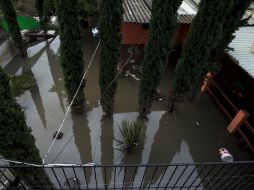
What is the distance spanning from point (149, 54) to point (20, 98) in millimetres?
6407

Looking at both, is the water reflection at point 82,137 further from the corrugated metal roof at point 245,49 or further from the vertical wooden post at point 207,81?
the corrugated metal roof at point 245,49

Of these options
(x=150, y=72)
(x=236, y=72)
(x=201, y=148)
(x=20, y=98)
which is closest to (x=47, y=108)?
(x=20, y=98)

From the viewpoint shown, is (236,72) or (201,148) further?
(236,72)

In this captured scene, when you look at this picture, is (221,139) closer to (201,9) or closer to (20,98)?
(201,9)

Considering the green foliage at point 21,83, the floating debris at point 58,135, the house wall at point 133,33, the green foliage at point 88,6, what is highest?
the green foliage at point 88,6

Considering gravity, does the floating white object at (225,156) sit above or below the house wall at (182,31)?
below

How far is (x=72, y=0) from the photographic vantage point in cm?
724

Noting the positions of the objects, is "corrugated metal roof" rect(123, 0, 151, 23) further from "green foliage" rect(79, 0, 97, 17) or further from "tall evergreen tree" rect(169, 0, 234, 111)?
"tall evergreen tree" rect(169, 0, 234, 111)

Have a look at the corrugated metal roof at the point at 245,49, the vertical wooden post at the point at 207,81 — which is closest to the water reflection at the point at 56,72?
the vertical wooden post at the point at 207,81

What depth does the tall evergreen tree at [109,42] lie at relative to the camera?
7271 millimetres

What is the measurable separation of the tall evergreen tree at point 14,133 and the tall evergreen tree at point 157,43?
459 centimetres

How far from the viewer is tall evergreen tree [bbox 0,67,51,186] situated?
5.32m

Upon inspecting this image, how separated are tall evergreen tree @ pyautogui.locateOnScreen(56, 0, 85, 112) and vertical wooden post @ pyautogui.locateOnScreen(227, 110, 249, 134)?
6333 millimetres

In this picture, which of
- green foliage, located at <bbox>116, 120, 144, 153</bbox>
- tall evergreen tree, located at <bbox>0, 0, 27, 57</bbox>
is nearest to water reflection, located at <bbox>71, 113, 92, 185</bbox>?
green foliage, located at <bbox>116, 120, 144, 153</bbox>
